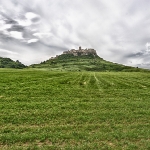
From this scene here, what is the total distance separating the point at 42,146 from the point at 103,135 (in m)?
5.37

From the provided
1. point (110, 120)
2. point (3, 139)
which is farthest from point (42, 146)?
point (110, 120)

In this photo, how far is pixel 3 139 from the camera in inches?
520

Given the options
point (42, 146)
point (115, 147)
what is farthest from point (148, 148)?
point (42, 146)

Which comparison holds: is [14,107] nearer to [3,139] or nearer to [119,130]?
[3,139]

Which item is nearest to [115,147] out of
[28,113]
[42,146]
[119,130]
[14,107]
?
[119,130]

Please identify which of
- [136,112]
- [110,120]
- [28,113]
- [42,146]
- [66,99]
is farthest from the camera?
[66,99]

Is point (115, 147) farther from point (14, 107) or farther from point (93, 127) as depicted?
point (14, 107)

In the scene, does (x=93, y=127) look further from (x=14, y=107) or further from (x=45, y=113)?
(x=14, y=107)

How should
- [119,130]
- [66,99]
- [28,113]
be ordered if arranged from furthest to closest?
[66,99] → [28,113] → [119,130]

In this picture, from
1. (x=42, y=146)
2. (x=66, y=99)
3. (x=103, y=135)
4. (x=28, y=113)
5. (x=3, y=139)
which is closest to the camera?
(x=42, y=146)

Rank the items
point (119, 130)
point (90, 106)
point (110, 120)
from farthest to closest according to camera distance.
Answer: point (90, 106) < point (110, 120) < point (119, 130)

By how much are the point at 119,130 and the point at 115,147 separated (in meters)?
3.27

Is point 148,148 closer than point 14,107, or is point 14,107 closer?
point 148,148

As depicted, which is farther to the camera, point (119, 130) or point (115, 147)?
point (119, 130)
